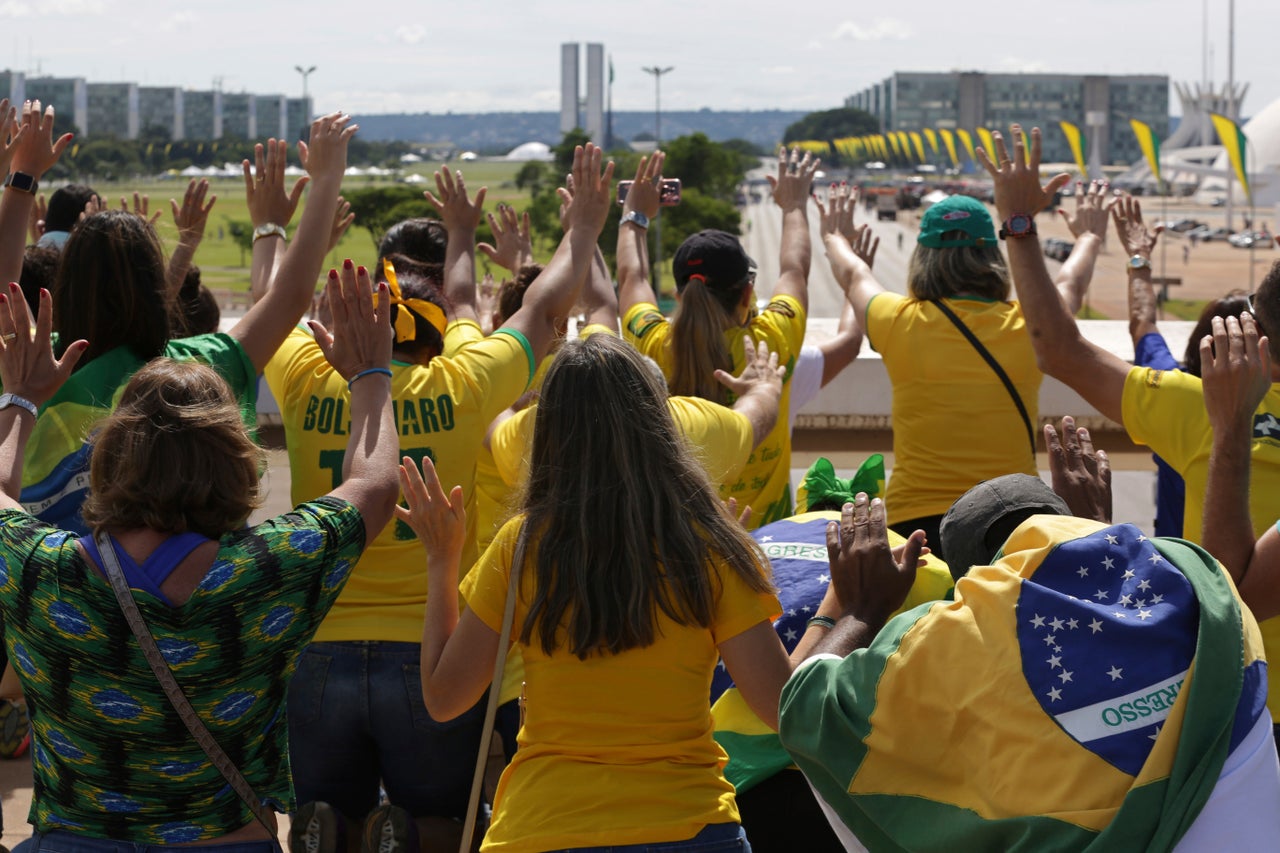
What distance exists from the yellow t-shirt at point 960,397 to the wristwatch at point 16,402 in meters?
2.19

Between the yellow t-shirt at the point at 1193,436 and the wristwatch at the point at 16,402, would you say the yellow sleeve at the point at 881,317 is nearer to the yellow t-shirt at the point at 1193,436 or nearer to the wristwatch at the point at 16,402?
the yellow t-shirt at the point at 1193,436

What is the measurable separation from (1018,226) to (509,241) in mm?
1674

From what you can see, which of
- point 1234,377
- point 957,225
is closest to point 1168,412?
point 1234,377

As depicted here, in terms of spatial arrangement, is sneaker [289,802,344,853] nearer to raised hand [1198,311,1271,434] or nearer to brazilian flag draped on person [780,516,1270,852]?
brazilian flag draped on person [780,516,1270,852]

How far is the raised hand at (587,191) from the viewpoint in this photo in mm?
3762

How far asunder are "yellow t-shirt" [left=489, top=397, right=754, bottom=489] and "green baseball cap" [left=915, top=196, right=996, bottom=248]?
41.1 inches

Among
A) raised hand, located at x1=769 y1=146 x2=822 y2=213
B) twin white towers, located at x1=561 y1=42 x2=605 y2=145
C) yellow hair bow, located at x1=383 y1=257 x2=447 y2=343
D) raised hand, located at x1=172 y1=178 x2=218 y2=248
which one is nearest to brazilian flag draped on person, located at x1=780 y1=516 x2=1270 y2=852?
yellow hair bow, located at x1=383 y1=257 x2=447 y2=343

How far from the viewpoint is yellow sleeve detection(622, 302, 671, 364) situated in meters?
3.92

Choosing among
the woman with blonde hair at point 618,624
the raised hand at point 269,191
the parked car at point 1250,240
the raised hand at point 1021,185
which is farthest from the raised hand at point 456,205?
the parked car at point 1250,240

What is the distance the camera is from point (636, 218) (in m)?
4.34

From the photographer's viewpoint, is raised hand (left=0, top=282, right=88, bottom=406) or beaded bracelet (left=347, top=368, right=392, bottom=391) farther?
beaded bracelet (left=347, top=368, right=392, bottom=391)

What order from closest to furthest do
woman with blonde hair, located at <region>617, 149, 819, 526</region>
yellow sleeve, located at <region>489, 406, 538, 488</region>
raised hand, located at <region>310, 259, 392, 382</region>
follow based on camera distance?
raised hand, located at <region>310, 259, 392, 382</region>, yellow sleeve, located at <region>489, 406, 538, 488</region>, woman with blonde hair, located at <region>617, 149, 819, 526</region>

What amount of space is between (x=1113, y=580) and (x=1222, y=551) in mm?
784

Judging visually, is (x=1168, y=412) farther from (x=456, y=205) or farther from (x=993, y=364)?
(x=456, y=205)
